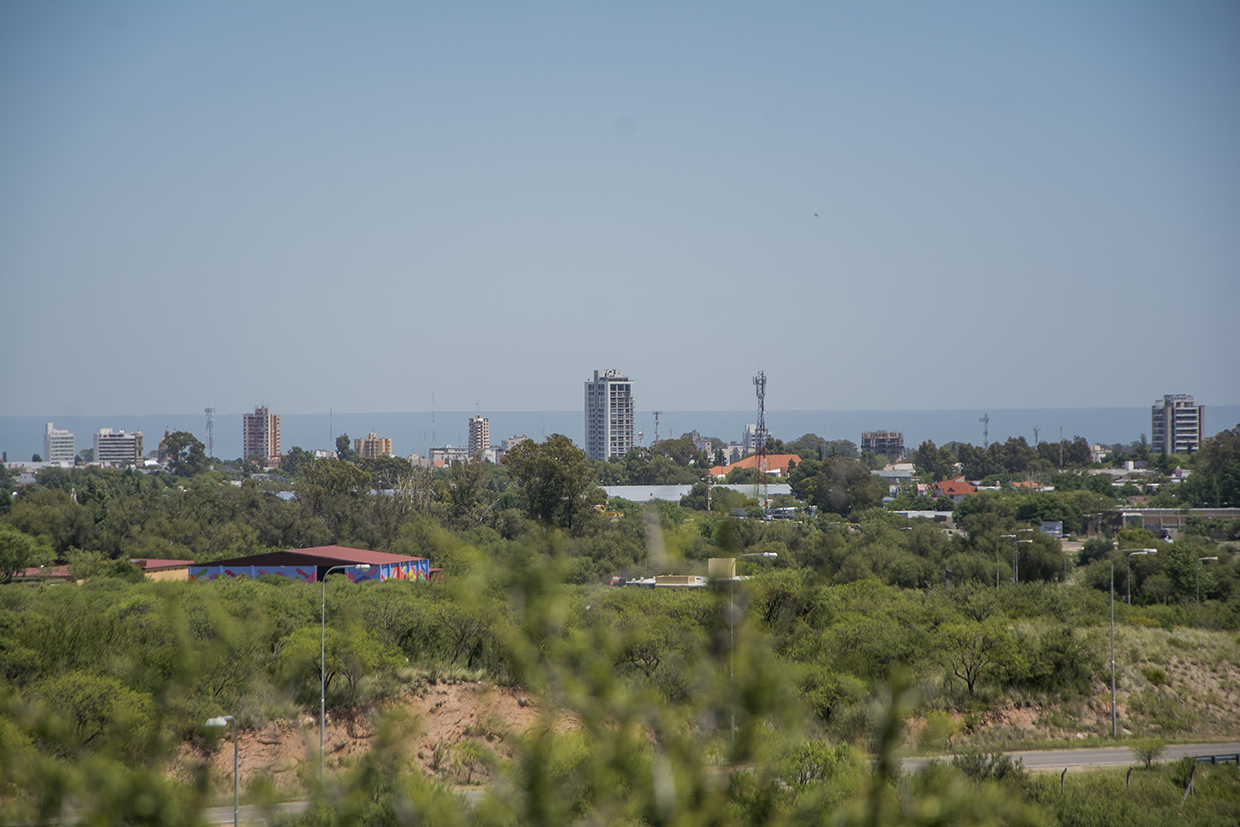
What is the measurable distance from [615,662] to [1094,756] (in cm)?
1721

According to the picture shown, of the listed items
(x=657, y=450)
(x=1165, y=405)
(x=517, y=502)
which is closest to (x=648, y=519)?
(x=517, y=502)

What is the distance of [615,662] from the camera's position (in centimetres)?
412

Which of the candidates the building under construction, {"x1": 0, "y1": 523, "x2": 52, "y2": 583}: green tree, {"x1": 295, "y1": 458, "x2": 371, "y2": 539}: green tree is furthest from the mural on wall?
the building under construction

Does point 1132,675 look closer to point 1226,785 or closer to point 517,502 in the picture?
point 1226,785

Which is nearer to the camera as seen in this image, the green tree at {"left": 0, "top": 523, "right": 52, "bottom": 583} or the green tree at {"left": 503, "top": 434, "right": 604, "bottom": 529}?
the green tree at {"left": 0, "top": 523, "right": 52, "bottom": 583}

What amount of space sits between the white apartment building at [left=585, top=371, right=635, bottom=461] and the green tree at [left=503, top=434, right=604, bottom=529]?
106 m

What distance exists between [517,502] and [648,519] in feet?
158

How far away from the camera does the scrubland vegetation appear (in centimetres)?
338

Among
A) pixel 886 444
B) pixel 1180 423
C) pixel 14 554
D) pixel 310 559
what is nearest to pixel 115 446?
pixel 886 444

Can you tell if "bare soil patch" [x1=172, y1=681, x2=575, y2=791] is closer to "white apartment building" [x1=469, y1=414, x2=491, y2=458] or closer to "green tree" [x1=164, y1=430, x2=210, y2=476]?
"green tree" [x1=164, y1=430, x2=210, y2=476]

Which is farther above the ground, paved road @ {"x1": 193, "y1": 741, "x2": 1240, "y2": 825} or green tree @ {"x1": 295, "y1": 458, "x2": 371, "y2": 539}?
green tree @ {"x1": 295, "y1": 458, "x2": 371, "y2": 539}

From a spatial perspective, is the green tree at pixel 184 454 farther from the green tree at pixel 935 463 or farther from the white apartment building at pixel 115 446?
the green tree at pixel 935 463

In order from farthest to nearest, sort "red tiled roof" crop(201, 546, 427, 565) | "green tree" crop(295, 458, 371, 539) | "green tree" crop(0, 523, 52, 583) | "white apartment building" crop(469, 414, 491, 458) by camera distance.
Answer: "white apartment building" crop(469, 414, 491, 458)
"green tree" crop(295, 458, 371, 539)
"green tree" crop(0, 523, 52, 583)
"red tiled roof" crop(201, 546, 427, 565)

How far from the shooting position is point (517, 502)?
5072 centimetres
